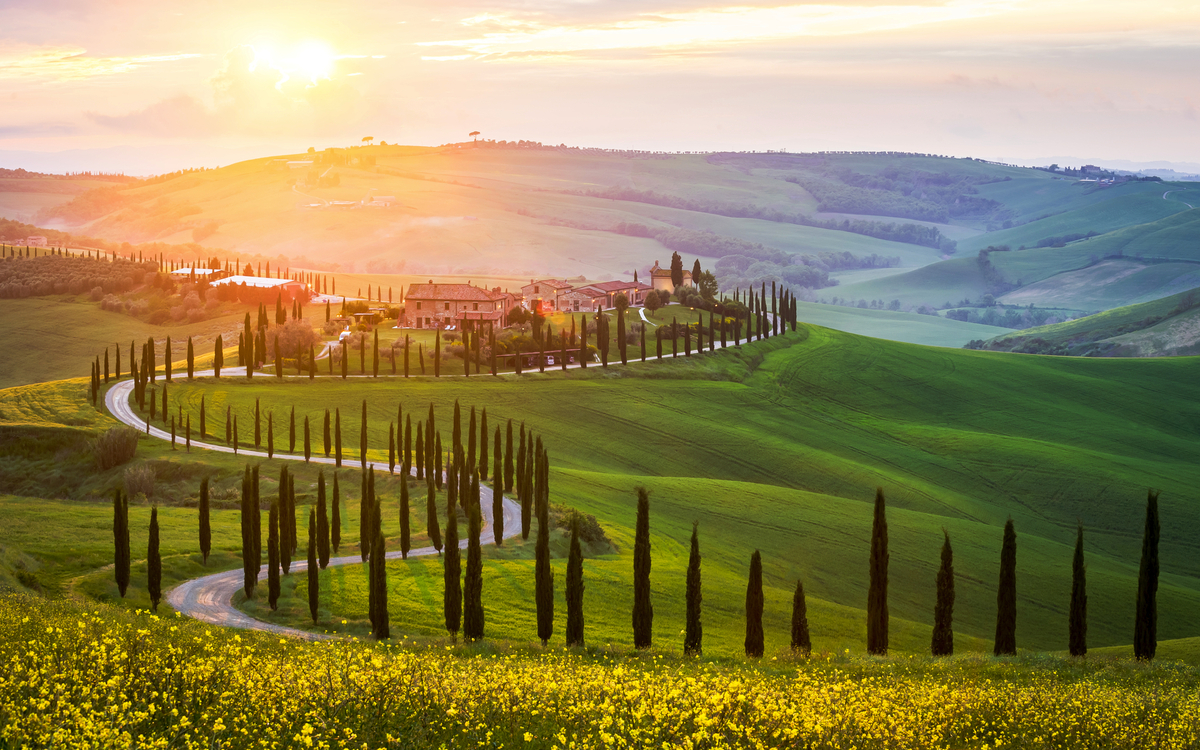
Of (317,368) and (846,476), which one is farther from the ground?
(317,368)

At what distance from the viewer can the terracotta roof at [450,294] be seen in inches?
6036

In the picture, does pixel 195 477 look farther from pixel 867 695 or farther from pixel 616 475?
pixel 867 695

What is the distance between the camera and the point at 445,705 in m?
23.7

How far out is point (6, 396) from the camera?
10988 centimetres

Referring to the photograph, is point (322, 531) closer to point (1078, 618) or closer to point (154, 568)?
point (154, 568)

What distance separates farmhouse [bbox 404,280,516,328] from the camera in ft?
499

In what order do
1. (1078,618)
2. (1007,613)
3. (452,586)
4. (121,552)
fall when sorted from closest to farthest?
1. (452,586)
2. (1078,618)
3. (1007,613)
4. (121,552)

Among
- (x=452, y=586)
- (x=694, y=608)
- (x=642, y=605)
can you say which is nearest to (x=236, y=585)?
(x=452, y=586)

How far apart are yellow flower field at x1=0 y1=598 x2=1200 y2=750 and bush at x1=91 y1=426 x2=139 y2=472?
60765 millimetres

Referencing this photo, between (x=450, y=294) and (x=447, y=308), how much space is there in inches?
115

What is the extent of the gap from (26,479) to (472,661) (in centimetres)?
7273

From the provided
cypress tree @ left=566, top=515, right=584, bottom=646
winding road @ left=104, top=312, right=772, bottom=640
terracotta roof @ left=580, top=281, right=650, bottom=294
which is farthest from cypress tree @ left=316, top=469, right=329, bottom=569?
terracotta roof @ left=580, top=281, right=650, bottom=294

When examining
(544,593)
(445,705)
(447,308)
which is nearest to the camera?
(445,705)

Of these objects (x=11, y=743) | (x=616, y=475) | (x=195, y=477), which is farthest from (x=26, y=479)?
(x=11, y=743)
